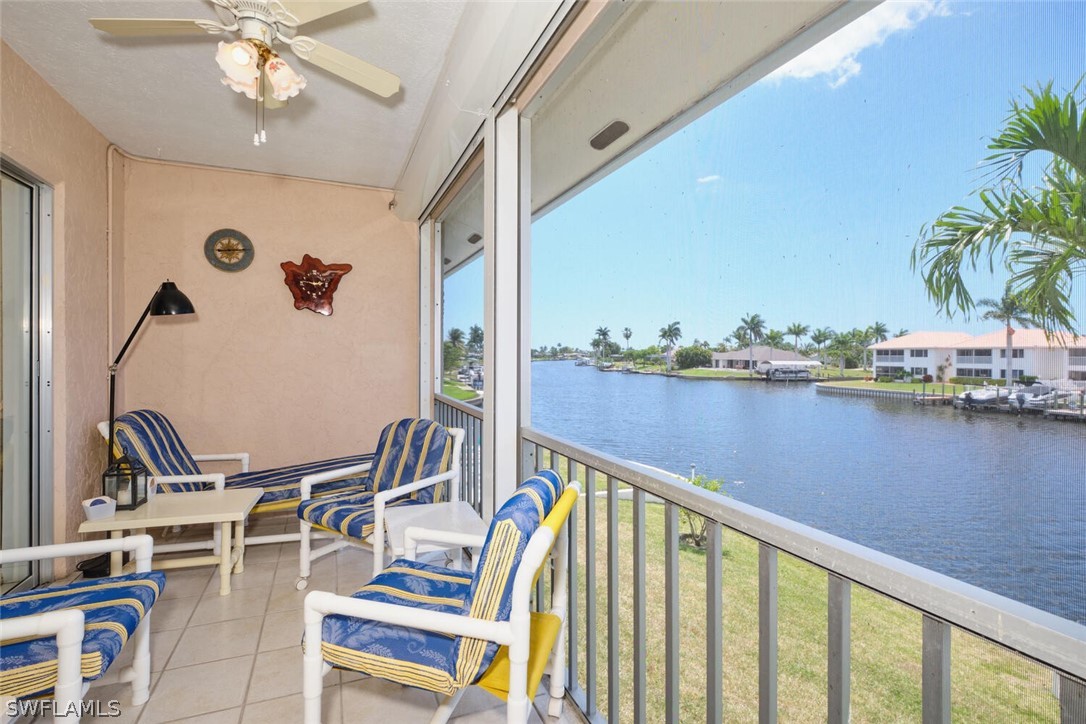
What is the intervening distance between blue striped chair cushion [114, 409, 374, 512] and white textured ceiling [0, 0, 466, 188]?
6.09 feet

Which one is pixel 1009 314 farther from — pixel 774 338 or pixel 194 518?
pixel 194 518

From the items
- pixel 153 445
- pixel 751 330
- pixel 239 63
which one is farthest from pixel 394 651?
pixel 153 445

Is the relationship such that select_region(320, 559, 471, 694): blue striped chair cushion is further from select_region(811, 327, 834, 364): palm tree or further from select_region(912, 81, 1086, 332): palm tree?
select_region(912, 81, 1086, 332): palm tree

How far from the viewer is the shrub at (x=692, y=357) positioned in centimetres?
123

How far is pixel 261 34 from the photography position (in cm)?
181

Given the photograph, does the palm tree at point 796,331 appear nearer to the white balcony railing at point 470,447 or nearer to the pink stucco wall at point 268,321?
the white balcony railing at point 470,447

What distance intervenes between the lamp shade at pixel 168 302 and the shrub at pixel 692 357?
10.2ft

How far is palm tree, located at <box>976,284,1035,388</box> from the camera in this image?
60cm

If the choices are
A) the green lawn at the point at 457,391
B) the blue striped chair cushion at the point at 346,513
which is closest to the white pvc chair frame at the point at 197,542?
the blue striped chair cushion at the point at 346,513

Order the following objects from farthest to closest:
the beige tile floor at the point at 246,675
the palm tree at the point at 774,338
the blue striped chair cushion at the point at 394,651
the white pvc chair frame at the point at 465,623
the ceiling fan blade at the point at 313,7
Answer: the beige tile floor at the point at 246,675
the ceiling fan blade at the point at 313,7
the blue striped chair cushion at the point at 394,651
the white pvc chair frame at the point at 465,623
the palm tree at the point at 774,338

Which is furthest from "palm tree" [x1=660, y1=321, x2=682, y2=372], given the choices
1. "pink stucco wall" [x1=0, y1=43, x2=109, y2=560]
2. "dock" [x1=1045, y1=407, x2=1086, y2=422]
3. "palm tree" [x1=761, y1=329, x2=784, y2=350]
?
"pink stucco wall" [x1=0, y1=43, x2=109, y2=560]

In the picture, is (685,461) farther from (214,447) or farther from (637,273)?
(214,447)

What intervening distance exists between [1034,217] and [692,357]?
735mm

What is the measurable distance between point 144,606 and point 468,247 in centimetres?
240
